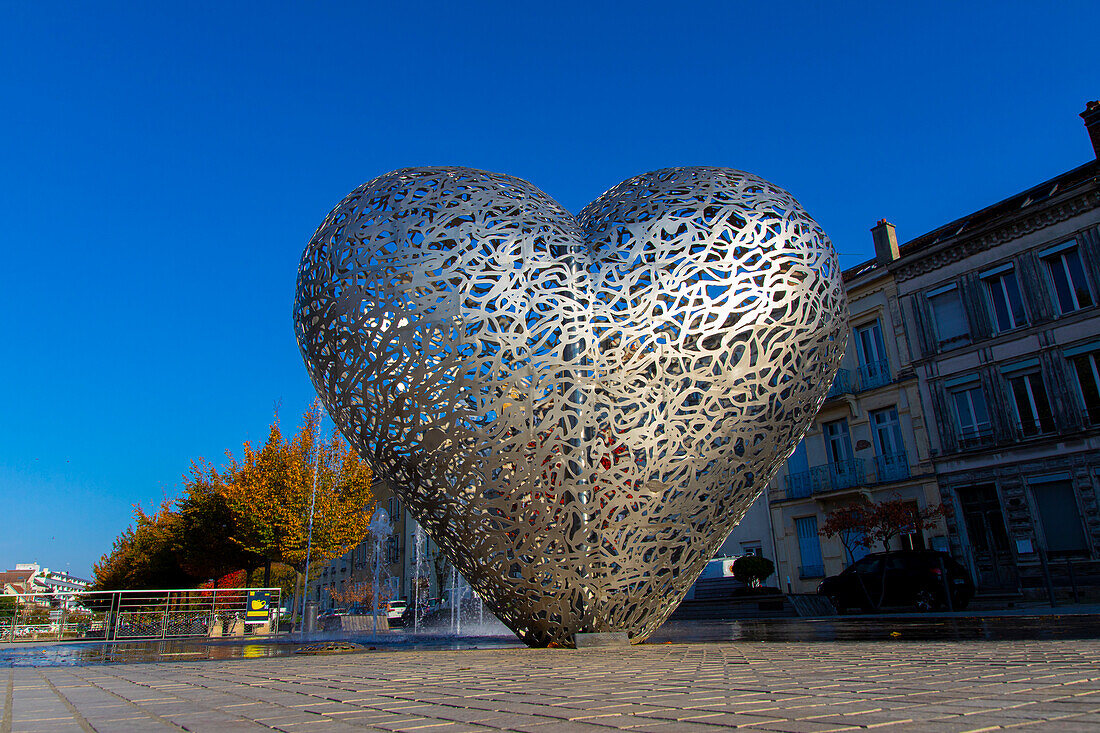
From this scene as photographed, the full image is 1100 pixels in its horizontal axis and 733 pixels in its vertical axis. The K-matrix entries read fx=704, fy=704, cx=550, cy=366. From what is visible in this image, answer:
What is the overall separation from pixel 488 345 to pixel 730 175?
3.23 metres

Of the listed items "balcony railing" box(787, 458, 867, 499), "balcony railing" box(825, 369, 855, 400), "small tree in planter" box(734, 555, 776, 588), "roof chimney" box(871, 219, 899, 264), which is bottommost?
"small tree in planter" box(734, 555, 776, 588)

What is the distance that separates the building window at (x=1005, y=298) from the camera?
20.6 m

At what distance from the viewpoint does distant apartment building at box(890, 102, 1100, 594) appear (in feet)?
61.7

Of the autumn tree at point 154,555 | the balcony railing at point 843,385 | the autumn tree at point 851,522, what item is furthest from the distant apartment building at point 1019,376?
the autumn tree at point 154,555

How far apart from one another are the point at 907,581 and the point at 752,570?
7285mm

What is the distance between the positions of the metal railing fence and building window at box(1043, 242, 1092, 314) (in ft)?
77.4

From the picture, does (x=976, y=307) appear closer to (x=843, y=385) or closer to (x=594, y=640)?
(x=843, y=385)

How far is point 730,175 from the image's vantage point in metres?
7.48

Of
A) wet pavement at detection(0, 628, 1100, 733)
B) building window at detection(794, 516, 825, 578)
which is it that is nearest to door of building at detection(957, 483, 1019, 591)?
building window at detection(794, 516, 825, 578)

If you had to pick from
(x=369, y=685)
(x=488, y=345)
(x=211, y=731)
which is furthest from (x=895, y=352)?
(x=211, y=731)

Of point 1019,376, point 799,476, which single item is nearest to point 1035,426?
point 1019,376

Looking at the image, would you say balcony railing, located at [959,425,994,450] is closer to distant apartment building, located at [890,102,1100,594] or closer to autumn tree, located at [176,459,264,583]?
distant apartment building, located at [890,102,1100,594]

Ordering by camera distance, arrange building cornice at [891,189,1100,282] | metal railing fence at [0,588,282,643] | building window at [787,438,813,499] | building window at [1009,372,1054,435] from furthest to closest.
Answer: building window at [787,438,813,499] < building window at [1009,372,1054,435] < building cornice at [891,189,1100,282] < metal railing fence at [0,588,282,643]

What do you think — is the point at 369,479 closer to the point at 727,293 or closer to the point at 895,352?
the point at 895,352
